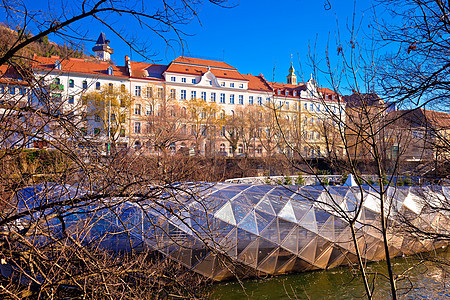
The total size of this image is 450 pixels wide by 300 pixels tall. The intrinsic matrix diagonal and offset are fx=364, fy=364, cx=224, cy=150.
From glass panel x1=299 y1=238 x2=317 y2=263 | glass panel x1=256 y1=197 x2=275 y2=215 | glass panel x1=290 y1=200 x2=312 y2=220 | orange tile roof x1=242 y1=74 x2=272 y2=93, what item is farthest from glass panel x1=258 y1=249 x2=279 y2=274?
orange tile roof x1=242 y1=74 x2=272 y2=93

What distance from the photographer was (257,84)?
186 ft

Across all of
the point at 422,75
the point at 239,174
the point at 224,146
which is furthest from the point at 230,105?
the point at 422,75

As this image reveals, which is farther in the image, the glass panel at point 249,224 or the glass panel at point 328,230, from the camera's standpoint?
the glass panel at point 328,230

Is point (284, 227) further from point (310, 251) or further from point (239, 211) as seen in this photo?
point (239, 211)

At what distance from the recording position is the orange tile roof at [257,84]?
180 ft

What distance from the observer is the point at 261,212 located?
12492 mm

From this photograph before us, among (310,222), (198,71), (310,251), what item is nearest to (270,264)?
(310,251)

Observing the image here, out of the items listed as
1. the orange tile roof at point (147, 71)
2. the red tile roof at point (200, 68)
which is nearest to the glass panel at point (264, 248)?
the red tile roof at point (200, 68)

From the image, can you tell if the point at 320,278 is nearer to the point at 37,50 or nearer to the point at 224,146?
the point at 37,50

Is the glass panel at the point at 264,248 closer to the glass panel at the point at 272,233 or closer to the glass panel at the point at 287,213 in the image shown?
the glass panel at the point at 272,233

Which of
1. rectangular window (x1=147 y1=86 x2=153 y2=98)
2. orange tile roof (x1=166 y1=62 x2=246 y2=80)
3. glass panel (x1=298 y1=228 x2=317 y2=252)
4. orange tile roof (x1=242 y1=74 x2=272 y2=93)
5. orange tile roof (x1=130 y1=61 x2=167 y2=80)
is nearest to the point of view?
glass panel (x1=298 y1=228 x2=317 y2=252)

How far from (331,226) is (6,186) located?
10803mm

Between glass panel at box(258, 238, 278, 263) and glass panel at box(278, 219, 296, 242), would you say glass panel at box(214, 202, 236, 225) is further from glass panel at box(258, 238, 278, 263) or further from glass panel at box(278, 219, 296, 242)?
glass panel at box(278, 219, 296, 242)

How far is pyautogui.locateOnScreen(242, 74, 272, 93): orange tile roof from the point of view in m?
54.9
